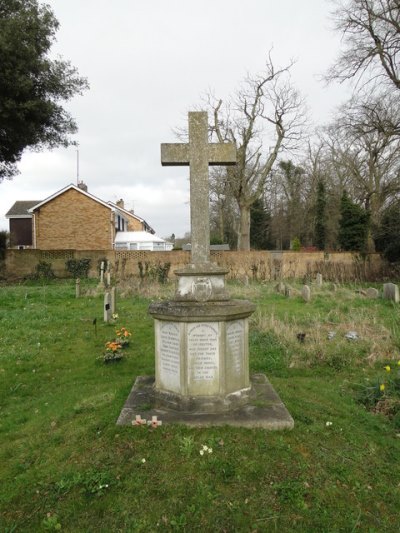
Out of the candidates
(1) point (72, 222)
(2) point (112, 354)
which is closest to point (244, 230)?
(1) point (72, 222)

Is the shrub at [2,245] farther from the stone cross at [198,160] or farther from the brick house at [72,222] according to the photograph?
the stone cross at [198,160]

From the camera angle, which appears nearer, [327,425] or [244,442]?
[244,442]

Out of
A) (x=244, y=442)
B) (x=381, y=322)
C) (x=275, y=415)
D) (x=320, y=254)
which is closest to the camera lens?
(x=244, y=442)

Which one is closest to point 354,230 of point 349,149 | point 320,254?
point 320,254

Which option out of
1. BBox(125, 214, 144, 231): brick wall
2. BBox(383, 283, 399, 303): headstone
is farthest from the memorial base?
BBox(125, 214, 144, 231): brick wall

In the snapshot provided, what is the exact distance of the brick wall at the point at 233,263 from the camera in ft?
72.7

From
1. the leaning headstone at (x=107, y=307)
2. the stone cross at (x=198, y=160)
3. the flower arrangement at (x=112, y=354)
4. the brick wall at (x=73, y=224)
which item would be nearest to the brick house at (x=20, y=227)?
the brick wall at (x=73, y=224)

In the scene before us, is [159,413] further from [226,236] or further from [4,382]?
[226,236]

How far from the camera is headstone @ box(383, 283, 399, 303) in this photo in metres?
13.7

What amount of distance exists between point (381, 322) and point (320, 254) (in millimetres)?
15068

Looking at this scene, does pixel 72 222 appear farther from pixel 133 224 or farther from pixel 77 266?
pixel 133 224

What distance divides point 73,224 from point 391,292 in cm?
2358

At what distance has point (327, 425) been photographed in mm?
4242

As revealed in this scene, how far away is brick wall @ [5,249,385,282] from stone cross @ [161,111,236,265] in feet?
56.6
